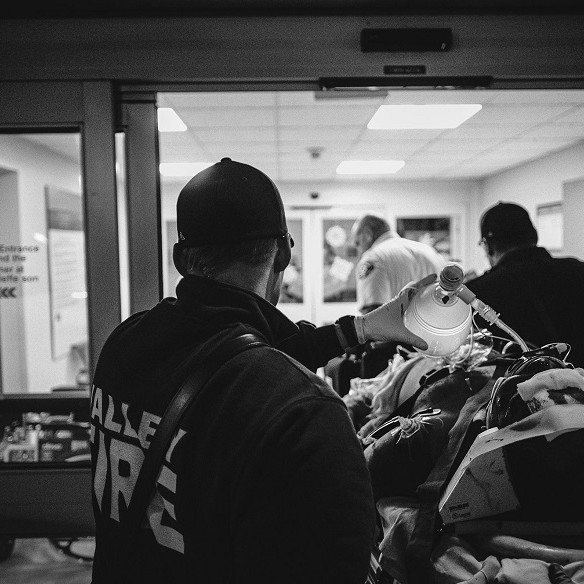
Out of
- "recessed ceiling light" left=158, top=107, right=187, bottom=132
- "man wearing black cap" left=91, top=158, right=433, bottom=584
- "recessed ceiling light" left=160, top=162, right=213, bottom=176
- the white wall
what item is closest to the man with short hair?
"recessed ceiling light" left=158, top=107, right=187, bottom=132

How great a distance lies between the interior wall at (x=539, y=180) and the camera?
5908 mm

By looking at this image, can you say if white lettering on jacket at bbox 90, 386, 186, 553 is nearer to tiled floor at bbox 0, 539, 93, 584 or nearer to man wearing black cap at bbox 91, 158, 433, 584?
man wearing black cap at bbox 91, 158, 433, 584

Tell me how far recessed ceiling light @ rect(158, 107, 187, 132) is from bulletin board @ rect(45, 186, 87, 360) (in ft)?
2.81

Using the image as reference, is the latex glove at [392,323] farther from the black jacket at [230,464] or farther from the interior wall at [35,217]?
the interior wall at [35,217]

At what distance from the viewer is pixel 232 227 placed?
933 mm

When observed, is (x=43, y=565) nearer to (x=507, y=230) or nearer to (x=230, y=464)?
(x=230, y=464)

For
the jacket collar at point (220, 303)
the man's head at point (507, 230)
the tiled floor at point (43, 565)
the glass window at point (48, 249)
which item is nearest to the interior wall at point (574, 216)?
the man's head at point (507, 230)

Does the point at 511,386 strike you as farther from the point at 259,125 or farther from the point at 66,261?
the point at 259,125

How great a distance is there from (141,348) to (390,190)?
7980 mm

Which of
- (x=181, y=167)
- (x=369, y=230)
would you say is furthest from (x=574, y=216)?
(x=181, y=167)

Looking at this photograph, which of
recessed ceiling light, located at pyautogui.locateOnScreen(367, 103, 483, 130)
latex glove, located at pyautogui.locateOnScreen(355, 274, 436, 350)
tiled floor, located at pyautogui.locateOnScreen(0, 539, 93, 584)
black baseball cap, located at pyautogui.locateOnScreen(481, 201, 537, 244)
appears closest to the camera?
latex glove, located at pyautogui.locateOnScreen(355, 274, 436, 350)

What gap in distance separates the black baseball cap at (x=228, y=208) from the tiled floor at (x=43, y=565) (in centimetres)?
227

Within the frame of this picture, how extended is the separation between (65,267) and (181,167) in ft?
9.52

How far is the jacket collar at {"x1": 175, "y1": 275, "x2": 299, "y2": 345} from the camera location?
88 cm
